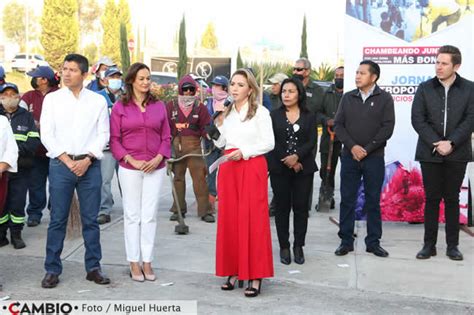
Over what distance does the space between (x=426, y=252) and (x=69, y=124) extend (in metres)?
3.81

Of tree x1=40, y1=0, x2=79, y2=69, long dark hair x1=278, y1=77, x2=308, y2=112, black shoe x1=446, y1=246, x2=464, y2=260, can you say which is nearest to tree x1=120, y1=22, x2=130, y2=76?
tree x1=40, y1=0, x2=79, y2=69

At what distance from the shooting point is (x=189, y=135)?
899 cm

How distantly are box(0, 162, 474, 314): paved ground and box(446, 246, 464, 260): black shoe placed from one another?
86 mm

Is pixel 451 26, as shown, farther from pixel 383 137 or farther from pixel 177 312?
pixel 177 312

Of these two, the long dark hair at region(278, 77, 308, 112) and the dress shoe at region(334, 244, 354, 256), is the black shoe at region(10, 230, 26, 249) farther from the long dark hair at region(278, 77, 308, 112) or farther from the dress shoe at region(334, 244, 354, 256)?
the dress shoe at region(334, 244, 354, 256)

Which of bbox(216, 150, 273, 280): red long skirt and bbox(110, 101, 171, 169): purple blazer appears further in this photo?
bbox(110, 101, 171, 169): purple blazer

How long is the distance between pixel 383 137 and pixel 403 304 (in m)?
2.02

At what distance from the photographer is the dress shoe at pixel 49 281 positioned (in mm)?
5859

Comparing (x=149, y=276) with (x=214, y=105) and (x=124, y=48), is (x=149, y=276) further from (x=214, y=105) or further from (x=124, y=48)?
(x=124, y=48)

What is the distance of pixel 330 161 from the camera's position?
32.5 ft

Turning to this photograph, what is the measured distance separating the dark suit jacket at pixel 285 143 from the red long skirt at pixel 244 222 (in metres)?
0.78

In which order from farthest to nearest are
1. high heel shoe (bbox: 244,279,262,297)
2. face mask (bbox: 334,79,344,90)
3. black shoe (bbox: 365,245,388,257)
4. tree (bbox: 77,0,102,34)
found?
1. tree (bbox: 77,0,102,34)
2. face mask (bbox: 334,79,344,90)
3. black shoe (bbox: 365,245,388,257)
4. high heel shoe (bbox: 244,279,262,297)

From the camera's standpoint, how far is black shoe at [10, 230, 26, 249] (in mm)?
7391

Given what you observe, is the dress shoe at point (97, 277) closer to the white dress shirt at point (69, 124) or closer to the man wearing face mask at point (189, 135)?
the white dress shirt at point (69, 124)
